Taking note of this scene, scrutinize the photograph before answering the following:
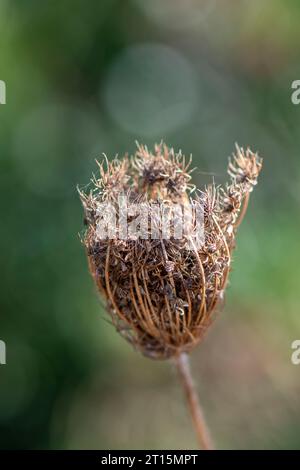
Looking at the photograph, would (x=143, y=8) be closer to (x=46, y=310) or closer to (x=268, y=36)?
(x=268, y=36)

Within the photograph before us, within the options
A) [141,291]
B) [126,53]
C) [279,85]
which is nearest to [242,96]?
[279,85]

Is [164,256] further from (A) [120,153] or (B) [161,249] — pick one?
(A) [120,153]

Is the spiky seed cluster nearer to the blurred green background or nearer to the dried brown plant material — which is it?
the dried brown plant material

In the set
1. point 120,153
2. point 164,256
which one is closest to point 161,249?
point 164,256

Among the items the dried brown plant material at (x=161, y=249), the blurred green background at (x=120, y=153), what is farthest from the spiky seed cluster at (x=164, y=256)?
the blurred green background at (x=120, y=153)

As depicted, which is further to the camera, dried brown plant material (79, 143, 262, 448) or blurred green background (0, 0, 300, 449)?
blurred green background (0, 0, 300, 449)

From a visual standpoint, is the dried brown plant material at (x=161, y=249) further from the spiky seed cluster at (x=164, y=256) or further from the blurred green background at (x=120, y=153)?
the blurred green background at (x=120, y=153)

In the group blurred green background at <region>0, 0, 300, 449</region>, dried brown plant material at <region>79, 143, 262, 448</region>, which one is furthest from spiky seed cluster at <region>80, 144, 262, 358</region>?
blurred green background at <region>0, 0, 300, 449</region>

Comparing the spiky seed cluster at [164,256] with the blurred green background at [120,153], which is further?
the blurred green background at [120,153]
